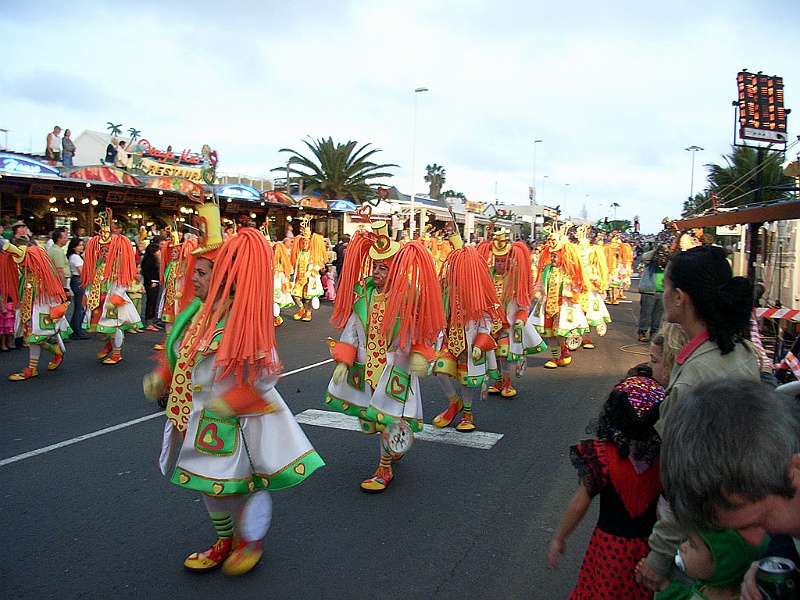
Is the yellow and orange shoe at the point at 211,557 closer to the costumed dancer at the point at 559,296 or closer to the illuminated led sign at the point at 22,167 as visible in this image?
the costumed dancer at the point at 559,296

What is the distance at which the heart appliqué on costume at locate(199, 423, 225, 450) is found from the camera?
3.18 m

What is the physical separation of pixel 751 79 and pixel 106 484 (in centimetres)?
1621

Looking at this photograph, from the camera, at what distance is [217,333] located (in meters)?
3.25

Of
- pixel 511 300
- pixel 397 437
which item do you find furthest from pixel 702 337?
pixel 511 300

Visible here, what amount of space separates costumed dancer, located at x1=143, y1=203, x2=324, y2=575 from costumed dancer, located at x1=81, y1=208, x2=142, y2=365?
239 inches

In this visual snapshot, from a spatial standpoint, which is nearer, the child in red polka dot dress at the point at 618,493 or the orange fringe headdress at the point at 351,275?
the child in red polka dot dress at the point at 618,493

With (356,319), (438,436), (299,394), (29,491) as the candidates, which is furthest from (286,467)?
(299,394)

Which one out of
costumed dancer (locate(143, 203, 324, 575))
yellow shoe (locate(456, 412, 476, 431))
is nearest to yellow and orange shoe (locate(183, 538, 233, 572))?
costumed dancer (locate(143, 203, 324, 575))

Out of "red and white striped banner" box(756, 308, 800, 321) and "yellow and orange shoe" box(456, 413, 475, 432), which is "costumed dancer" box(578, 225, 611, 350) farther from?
"yellow and orange shoe" box(456, 413, 475, 432)

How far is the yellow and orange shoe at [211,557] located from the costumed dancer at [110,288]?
20.5ft

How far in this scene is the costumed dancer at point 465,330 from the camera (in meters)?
5.88

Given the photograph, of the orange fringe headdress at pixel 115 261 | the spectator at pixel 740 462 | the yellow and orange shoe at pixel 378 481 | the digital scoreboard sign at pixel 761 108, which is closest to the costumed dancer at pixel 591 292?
the digital scoreboard sign at pixel 761 108

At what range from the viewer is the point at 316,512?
4.14 m

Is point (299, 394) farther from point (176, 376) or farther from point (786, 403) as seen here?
point (786, 403)
